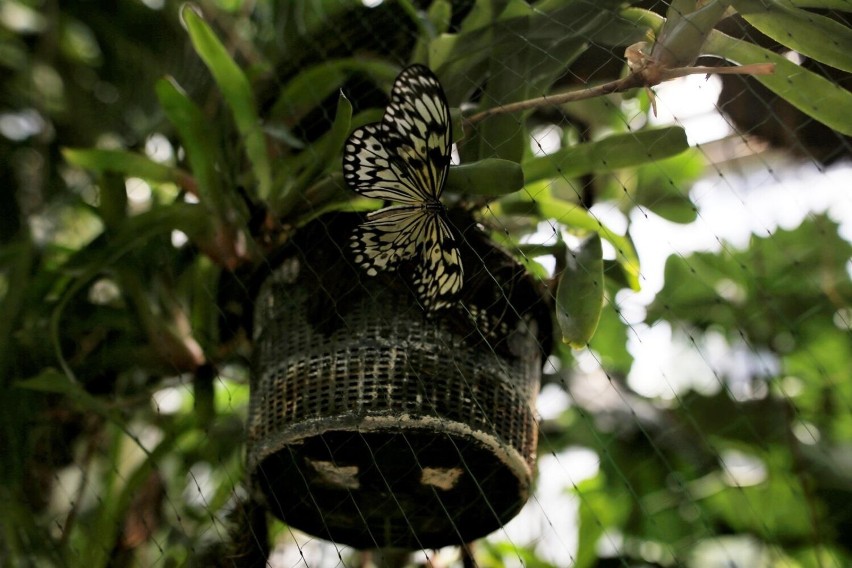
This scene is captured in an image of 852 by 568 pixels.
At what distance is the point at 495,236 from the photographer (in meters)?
1.07

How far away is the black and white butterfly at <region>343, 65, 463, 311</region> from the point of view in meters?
0.84

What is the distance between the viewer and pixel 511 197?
1.11 m

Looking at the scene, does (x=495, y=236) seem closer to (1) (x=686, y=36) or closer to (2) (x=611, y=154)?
(2) (x=611, y=154)

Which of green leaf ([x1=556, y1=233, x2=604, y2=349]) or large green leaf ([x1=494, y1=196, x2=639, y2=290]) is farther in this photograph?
large green leaf ([x1=494, y1=196, x2=639, y2=290])

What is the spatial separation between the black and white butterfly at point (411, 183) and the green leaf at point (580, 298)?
0.44 feet

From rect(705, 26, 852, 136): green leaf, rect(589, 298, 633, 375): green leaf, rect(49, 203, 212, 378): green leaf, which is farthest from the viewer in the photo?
rect(589, 298, 633, 375): green leaf

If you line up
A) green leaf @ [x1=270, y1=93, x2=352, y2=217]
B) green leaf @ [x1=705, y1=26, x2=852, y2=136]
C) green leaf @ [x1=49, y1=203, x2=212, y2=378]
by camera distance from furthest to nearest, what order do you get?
green leaf @ [x1=49, y1=203, x2=212, y2=378] → green leaf @ [x1=270, y1=93, x2=352, y2=217] → green leaf @ [x1=705, y1=26, x2=852, y2=136]

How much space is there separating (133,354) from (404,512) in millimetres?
508

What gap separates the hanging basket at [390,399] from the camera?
90 cm

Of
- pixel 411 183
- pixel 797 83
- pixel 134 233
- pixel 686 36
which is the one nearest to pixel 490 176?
pixel 411 183

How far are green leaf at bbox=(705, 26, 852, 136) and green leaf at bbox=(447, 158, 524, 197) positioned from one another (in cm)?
25

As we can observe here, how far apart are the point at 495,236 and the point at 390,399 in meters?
0.27

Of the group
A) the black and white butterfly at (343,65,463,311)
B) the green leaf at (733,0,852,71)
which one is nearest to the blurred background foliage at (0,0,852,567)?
the green leaf at (733,0,852,71)

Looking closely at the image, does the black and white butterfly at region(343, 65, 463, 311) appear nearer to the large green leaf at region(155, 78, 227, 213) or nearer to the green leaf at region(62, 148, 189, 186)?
the large green leaf at region(155, 78, 227, 213)
